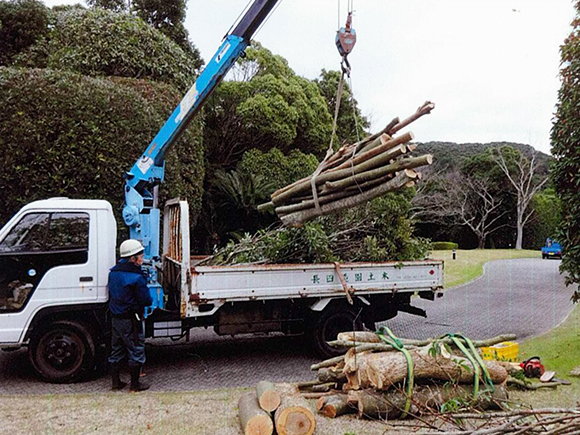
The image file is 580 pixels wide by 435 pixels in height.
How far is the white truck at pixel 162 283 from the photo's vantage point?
6.43 metres

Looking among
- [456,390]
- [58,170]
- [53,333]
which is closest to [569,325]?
[456,390]

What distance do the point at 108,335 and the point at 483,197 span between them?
31.3m

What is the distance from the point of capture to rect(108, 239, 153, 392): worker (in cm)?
621

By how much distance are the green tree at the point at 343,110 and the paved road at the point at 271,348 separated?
8786 mm

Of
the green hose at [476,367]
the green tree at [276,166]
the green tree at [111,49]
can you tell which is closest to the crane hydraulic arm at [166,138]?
the green hose at [476,367]

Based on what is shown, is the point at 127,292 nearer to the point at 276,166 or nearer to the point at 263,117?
the point at 276,166

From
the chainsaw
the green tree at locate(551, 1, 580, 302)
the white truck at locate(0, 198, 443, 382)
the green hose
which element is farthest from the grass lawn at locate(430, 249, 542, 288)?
the green hose

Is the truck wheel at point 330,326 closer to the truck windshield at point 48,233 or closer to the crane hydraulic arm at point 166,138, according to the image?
the crane hydraulic arm at point 166,138

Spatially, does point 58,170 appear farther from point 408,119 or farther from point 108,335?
point 408,119

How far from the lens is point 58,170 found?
10594 mm

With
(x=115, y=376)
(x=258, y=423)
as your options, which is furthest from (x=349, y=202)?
(x=115, y=376)

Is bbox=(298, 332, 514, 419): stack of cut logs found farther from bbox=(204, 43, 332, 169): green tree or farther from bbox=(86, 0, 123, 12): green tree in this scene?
bbox=(86, 0, 123, 12): green tree

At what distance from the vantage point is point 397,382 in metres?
5.19

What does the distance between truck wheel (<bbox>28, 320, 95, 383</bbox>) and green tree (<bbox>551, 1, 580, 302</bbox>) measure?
6.43 m
